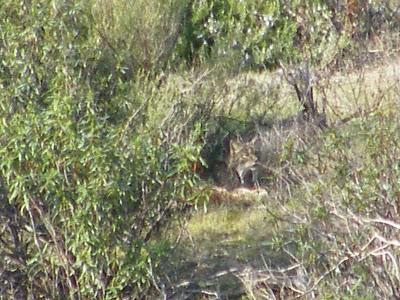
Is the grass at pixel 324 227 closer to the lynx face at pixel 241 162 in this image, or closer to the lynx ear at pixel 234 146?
the lynx face at pixel 241 162

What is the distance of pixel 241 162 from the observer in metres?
7.32

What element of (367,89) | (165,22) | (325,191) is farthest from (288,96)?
(325,191)

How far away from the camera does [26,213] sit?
5.46 m

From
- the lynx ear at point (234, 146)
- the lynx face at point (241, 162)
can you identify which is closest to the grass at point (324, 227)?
the lynx face at point (241, 162)

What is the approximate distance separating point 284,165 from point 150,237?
34.4 inches

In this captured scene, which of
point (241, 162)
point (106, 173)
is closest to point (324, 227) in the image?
point (106, 173)

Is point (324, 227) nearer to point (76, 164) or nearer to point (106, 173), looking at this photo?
point (106, 173)

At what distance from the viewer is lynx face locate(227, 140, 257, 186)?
7.24 meters

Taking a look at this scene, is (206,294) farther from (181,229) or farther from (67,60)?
(67,60)

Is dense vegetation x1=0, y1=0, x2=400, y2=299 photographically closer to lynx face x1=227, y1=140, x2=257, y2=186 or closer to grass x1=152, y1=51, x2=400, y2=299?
grass x1=152, y1=51, x2=400, y2=299

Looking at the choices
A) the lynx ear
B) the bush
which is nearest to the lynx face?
the lynx ear

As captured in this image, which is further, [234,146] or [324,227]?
[234,146]

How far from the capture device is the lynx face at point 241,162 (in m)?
7.24

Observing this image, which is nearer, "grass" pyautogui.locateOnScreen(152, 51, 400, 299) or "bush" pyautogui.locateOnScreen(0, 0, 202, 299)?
"grass" pyautogui.locateOnScreen(152, 51, 400, 299)
